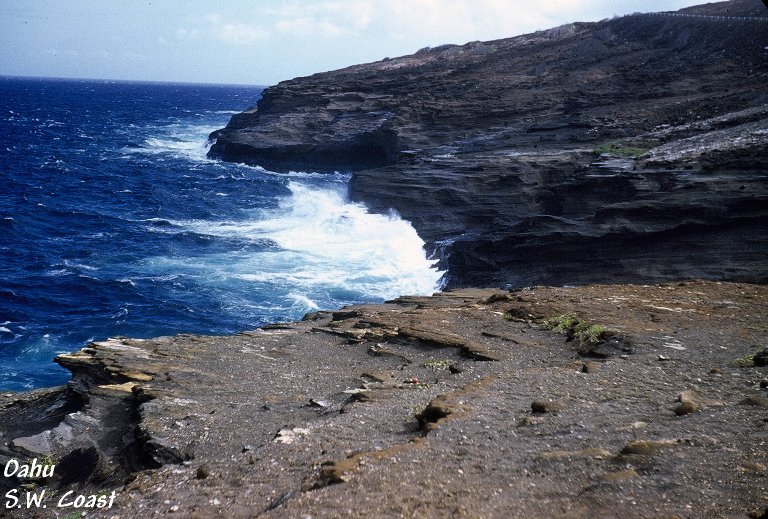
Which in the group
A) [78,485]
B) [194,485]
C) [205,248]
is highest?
[194,485]

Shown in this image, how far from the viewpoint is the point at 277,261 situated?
102 feet

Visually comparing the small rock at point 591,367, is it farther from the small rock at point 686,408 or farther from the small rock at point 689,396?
the small rock at point 686,408

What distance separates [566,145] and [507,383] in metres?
25.6

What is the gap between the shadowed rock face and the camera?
22047 millimetres

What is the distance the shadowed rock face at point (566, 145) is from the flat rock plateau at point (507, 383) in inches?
6.0

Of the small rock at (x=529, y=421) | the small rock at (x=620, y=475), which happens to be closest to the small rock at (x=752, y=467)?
the small rock at (x=620, y=475)

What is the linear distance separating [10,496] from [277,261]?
22.2m

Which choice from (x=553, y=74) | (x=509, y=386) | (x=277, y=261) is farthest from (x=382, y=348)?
(x=553, y=74)

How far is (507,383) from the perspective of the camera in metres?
10.6

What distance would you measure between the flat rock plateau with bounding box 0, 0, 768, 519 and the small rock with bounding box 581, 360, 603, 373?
3cm

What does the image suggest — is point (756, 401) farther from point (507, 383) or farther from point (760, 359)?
point (507, 383)

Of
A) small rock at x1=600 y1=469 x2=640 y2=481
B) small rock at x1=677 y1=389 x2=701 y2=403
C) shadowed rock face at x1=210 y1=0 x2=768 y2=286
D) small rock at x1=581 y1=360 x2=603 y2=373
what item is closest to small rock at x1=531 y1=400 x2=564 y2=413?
small rock at x1=677 y1=389 x2=701 y2=403

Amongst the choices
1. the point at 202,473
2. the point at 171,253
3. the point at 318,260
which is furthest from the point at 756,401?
the point at 171,253

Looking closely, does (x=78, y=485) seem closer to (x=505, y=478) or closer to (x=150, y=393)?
(x=150, y=393)
